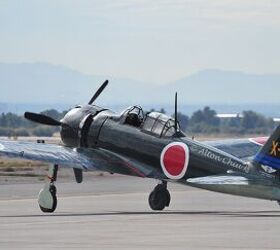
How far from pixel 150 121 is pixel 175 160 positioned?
1552 millimetres

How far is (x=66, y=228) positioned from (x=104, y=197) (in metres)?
11.6

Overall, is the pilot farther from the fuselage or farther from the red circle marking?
the red circle marking

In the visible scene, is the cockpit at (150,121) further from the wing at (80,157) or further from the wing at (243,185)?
the wing at (243,185)

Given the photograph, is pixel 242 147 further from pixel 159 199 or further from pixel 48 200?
pixel 48 200

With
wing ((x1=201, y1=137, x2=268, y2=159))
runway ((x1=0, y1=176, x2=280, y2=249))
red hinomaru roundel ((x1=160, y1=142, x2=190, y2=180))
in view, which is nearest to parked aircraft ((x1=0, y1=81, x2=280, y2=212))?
red hinomaru roundel ((x1=160, y1=142, x2=190, y2=180))

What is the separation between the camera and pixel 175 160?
1082 inches

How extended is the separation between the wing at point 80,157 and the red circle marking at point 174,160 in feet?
1.55

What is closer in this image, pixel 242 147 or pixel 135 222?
pixel 135 222

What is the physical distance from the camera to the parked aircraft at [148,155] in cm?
2564

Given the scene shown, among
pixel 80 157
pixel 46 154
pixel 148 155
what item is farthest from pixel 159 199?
pixel 46 154

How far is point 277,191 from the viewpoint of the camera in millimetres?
25203

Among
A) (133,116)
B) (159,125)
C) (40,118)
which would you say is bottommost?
(40,118)

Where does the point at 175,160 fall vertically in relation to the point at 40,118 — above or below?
below

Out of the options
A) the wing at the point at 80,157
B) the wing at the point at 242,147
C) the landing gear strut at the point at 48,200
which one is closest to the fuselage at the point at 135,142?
the wing at the point at 80,157
